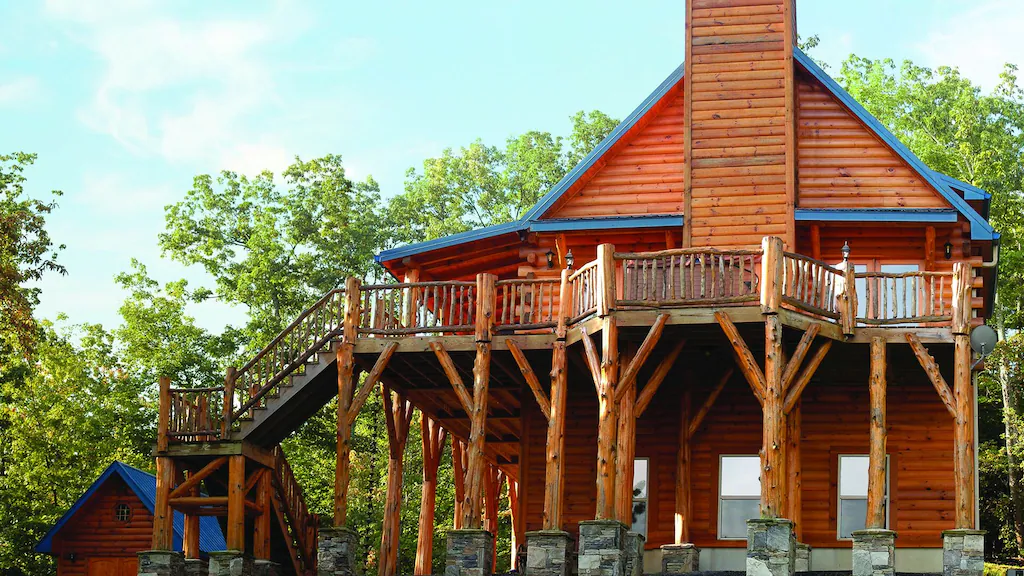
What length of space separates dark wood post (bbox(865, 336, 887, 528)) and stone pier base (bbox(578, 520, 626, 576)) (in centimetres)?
425

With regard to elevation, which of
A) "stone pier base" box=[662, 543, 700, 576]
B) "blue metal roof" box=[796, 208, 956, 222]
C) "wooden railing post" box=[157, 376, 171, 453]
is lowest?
"stone pier base" box=[662, 543, 700, 576]

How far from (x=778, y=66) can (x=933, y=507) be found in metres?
9.37

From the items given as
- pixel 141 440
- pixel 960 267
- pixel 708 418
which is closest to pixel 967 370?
pixel 960 267

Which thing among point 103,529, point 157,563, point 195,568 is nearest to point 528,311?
point 195,568

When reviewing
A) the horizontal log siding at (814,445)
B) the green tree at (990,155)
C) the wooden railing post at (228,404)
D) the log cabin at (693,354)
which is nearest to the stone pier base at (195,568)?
the log cabin at (693,354)

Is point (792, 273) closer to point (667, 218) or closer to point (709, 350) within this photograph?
point (709, 350)

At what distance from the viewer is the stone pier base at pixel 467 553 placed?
2533cm

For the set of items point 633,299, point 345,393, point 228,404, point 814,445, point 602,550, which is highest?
point 633,299

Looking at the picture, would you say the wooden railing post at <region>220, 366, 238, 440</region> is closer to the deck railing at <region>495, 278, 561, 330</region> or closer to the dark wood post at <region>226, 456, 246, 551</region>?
the dark wood post at <region>226, 456, 246, 551</region>

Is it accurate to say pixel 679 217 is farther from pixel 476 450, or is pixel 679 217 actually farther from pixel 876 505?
pixel 876 505

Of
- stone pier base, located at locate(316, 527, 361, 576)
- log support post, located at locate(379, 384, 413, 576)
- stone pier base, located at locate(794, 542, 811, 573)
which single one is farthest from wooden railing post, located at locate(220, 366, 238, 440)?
stone pier base, located at locate(794, 542, 811, 573)

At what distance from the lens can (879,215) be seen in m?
28.3

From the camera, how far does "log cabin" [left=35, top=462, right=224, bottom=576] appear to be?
3619 cm

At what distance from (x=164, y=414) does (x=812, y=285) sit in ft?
43.4
